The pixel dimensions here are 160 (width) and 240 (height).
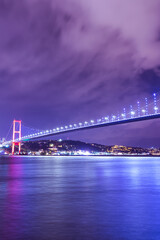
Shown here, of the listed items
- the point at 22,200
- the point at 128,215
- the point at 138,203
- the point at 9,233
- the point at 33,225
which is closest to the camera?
the point at 9,233

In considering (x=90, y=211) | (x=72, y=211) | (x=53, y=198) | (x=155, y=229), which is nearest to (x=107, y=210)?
(x=90, y=211)

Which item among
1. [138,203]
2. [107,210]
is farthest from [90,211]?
[138,203]

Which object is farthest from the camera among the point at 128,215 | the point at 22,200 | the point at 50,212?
the point at 22,200

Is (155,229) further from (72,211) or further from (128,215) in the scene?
(72,211)

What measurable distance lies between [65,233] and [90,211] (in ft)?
6.43

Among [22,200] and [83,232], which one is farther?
[22,200]

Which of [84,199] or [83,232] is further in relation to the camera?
[84,199]

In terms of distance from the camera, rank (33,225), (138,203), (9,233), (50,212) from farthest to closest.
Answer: (138,203) < (50,212) < (33,225) < (9,233)

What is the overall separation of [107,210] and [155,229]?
1857 mm

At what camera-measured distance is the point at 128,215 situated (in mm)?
6055

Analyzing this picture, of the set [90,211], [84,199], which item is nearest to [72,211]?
[90,211]

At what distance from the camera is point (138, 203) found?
304 inches

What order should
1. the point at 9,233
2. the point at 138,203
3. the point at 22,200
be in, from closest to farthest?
the point at 9,233 < the point at 138,203 < the point at 22,200

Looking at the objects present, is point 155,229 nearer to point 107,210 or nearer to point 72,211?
point 107,210
